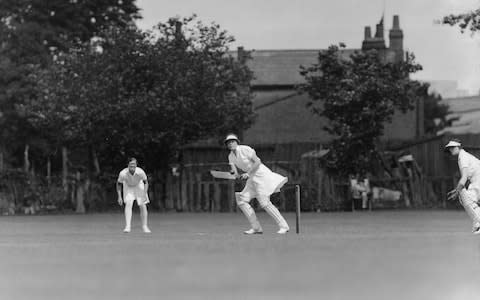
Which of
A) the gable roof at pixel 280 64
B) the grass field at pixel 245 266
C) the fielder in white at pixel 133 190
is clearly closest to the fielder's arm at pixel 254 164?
the grass field at pixel 245 266

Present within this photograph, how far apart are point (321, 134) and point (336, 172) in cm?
1781

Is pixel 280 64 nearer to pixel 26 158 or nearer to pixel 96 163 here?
pixel 26 158

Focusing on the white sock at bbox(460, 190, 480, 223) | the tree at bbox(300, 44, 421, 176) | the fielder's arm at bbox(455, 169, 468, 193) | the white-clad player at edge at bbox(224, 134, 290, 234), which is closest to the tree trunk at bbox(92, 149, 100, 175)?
the tree at bbox(300, 44, 421, 176)

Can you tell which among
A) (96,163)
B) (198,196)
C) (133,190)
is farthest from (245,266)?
(96,163)

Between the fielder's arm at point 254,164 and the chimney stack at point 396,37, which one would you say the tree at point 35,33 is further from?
the fielder's arm at point 254,164

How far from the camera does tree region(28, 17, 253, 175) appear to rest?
47969 mm

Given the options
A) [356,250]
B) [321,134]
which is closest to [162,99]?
[321,134]

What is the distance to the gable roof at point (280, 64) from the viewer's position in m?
70.4

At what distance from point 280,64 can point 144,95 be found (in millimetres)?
25928

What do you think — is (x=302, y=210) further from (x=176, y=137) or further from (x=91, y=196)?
(x=91, y=196)

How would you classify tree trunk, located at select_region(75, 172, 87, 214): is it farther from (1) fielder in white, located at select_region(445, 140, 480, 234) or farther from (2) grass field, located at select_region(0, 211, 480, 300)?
(1) fielder in white, located at select_region(445, 140, 480, 234)

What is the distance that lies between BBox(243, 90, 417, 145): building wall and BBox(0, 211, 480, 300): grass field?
40.8 meters

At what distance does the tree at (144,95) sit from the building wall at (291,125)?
13.7m

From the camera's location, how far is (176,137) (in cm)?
4847
